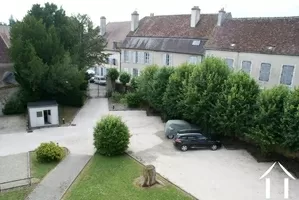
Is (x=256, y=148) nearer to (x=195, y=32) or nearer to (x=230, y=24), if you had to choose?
(x=230, y=24)

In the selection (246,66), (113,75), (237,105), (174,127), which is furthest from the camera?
(113,75)

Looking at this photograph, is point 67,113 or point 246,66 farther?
point 67,113

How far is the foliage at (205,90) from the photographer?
2378cm

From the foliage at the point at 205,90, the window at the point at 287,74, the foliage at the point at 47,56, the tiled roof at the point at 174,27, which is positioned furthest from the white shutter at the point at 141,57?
the window at the point at 287,74

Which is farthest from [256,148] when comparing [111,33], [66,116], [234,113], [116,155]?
[111,33]

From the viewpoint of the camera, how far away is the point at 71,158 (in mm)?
21219

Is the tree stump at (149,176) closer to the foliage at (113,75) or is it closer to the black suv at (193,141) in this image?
the black suv at (193,141)

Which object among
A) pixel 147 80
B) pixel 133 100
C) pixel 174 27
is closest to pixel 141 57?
pixel 174 27

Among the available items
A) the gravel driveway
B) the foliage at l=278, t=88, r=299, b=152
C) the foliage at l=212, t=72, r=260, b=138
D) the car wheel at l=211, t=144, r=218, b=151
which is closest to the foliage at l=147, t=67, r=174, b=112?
the gravel driveway

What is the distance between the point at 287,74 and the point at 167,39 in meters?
18.2

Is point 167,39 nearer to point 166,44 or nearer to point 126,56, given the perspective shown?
point 166,44

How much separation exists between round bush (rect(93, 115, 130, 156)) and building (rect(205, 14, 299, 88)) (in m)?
17.6

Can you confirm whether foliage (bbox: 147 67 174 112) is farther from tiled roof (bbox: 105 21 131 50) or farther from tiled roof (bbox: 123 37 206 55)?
tiled roof (bbox: 105 21 131 50)

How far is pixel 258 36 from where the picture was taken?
31938 millimetres
